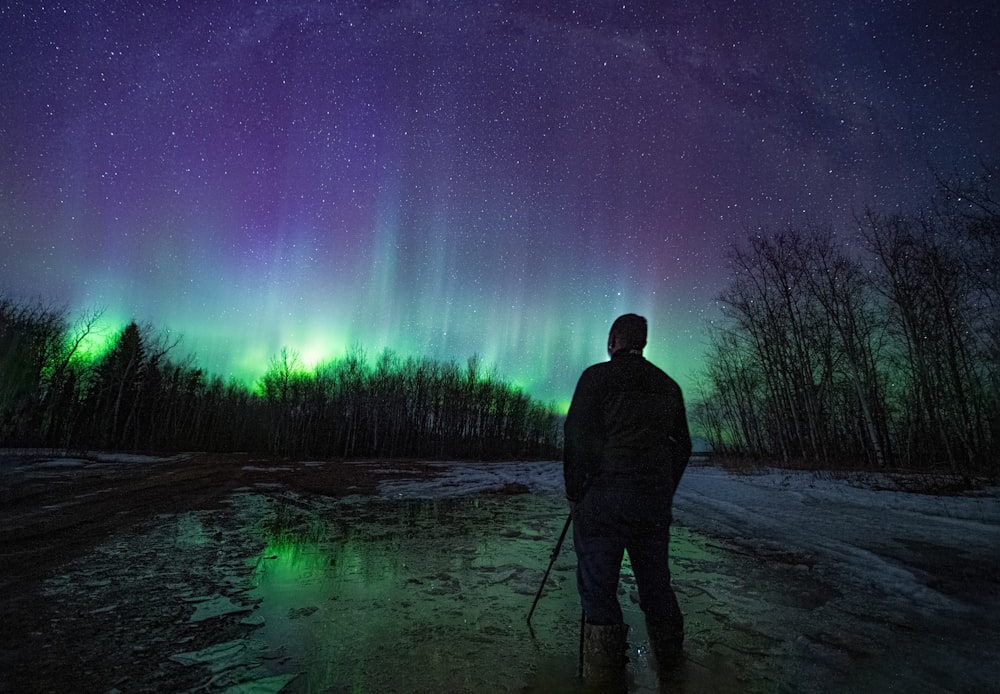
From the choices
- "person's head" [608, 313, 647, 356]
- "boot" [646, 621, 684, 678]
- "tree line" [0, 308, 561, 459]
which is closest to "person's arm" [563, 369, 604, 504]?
"person's head" [608, 313, 647, 356]

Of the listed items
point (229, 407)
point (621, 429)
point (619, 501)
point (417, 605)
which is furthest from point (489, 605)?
point (229, 407)

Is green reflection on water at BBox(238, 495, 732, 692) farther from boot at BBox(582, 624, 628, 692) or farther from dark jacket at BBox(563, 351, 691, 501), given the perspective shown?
dark jacket at BBox(563, 351, 691, 501)

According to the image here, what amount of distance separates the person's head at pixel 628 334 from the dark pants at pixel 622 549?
37.7 inches

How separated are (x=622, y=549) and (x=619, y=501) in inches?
13.2

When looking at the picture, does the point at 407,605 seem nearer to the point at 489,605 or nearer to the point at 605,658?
the point at 489,605

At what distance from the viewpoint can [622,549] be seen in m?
2.78

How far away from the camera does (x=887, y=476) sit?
1459 centimetres

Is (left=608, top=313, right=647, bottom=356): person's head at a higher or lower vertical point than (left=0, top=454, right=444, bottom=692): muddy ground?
higher

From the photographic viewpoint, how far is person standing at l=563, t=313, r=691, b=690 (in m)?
2.66

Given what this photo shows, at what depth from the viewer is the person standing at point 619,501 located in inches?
105

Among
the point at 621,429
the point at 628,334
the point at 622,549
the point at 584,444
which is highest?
the point at 628,334

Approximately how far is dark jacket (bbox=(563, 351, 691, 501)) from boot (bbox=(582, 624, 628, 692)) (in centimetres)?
79

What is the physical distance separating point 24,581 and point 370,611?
3598mm

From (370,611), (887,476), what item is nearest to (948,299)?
(887,476)
